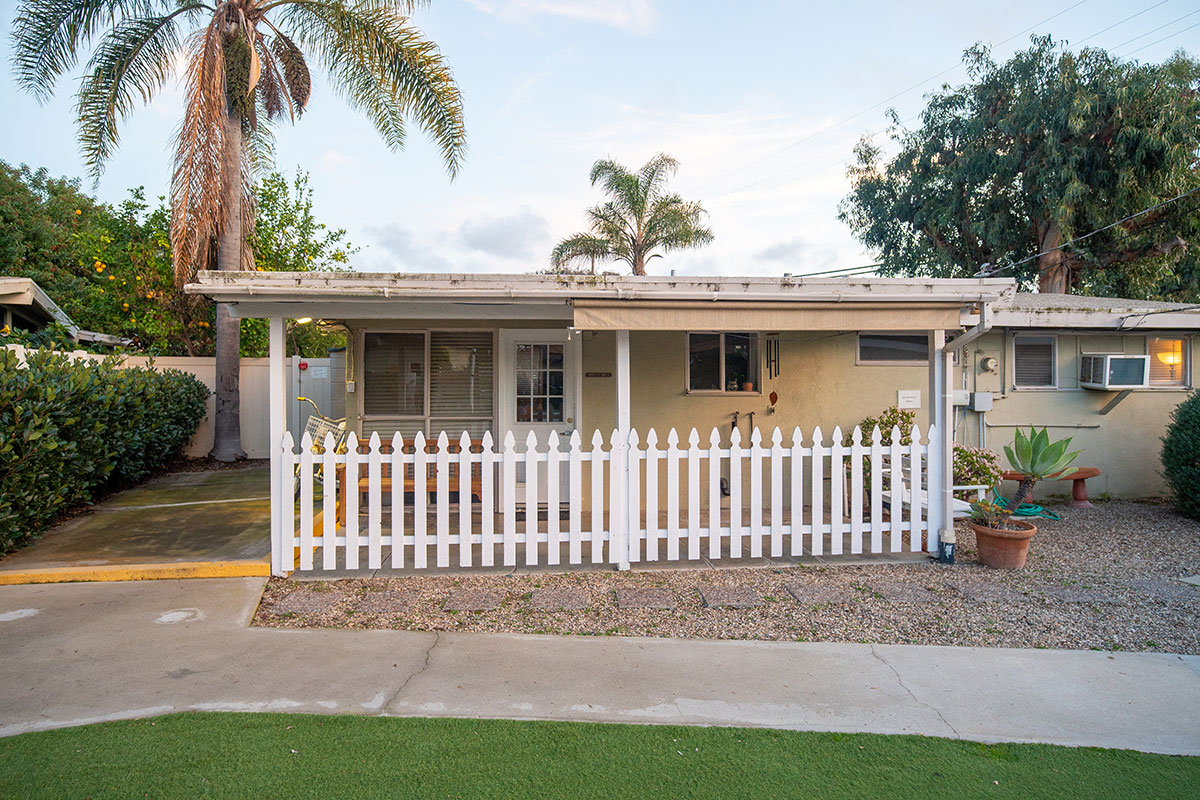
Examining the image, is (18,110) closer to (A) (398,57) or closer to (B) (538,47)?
(A) (398,57)

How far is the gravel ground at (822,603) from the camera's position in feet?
14.4

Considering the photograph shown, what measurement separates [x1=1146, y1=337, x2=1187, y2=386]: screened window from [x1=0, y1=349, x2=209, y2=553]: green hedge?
1282cm

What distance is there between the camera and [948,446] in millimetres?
6117

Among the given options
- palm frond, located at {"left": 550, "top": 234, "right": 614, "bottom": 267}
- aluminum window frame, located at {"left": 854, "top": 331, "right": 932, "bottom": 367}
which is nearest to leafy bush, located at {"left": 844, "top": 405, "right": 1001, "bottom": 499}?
aluminum window frame, located at {"left": 854, "top": 331, "right": 932, "bottom": 367}

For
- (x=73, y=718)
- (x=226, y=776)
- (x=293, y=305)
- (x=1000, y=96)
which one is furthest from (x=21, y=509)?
(x=1000, y=96)

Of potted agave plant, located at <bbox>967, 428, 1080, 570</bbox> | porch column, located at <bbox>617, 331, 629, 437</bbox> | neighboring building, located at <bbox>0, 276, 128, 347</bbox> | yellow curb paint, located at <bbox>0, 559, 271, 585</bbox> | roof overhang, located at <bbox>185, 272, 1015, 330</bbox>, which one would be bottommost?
yellow curb paint, located at <bbox>0, 559, 271, 585</bbox>

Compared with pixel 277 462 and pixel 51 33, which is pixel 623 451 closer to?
pixel 277 462

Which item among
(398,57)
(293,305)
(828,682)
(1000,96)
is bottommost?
(828,682)

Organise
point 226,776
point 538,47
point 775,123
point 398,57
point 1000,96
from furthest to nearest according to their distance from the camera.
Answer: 1. point 1000,96
2. point 775,123
3. point 538,47
4. point 398,57
5. point 226,776

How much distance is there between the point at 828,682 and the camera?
364cm

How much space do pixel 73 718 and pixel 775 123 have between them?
45.1 ft

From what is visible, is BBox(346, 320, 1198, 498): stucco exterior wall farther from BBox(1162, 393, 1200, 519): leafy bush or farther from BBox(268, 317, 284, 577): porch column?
BBox(268, 317, 284, 577): porch column

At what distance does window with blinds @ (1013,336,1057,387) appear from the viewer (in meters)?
9.20

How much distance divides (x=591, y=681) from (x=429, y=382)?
202 inches
